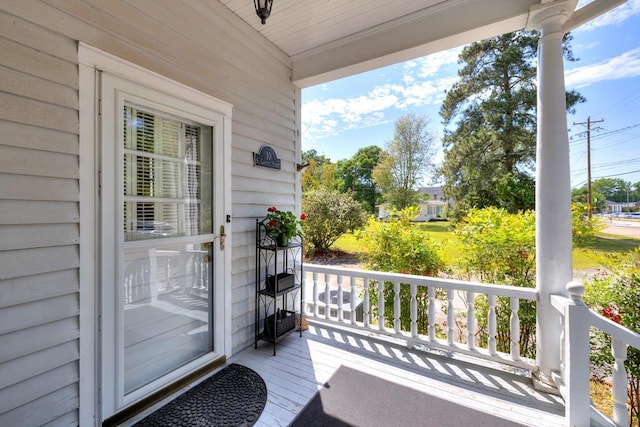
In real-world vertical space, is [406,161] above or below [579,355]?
above

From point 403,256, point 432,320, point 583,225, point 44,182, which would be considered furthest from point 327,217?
point 44,182

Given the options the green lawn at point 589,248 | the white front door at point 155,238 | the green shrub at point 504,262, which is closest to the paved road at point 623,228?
the green lawn at point 589,248

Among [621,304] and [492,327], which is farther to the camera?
[492,327]

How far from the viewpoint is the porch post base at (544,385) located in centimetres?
197

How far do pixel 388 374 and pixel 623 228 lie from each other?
3.13m

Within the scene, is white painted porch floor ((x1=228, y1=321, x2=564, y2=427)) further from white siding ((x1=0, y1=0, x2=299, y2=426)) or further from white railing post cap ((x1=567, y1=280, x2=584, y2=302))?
white siding ((x1=0, y1=0, x2=299, y2=426))

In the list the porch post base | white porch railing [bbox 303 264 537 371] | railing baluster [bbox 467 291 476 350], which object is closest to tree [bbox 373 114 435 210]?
white porch railing [bbox 303 264 537 371]

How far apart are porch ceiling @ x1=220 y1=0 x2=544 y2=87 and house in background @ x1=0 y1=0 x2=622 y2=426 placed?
0.6 inches

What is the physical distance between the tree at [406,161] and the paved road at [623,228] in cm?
1021

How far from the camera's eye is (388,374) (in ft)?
7.27

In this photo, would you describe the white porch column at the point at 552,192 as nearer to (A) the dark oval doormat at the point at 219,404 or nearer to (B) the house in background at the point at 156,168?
(B) the house in background at the point at 156,168

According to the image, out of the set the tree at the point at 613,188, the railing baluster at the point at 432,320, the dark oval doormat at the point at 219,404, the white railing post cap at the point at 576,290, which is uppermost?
the tree at the point at 613,188

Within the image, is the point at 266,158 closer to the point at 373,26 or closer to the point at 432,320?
the point at 373,26

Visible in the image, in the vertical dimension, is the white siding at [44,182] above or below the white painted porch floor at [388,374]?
above
